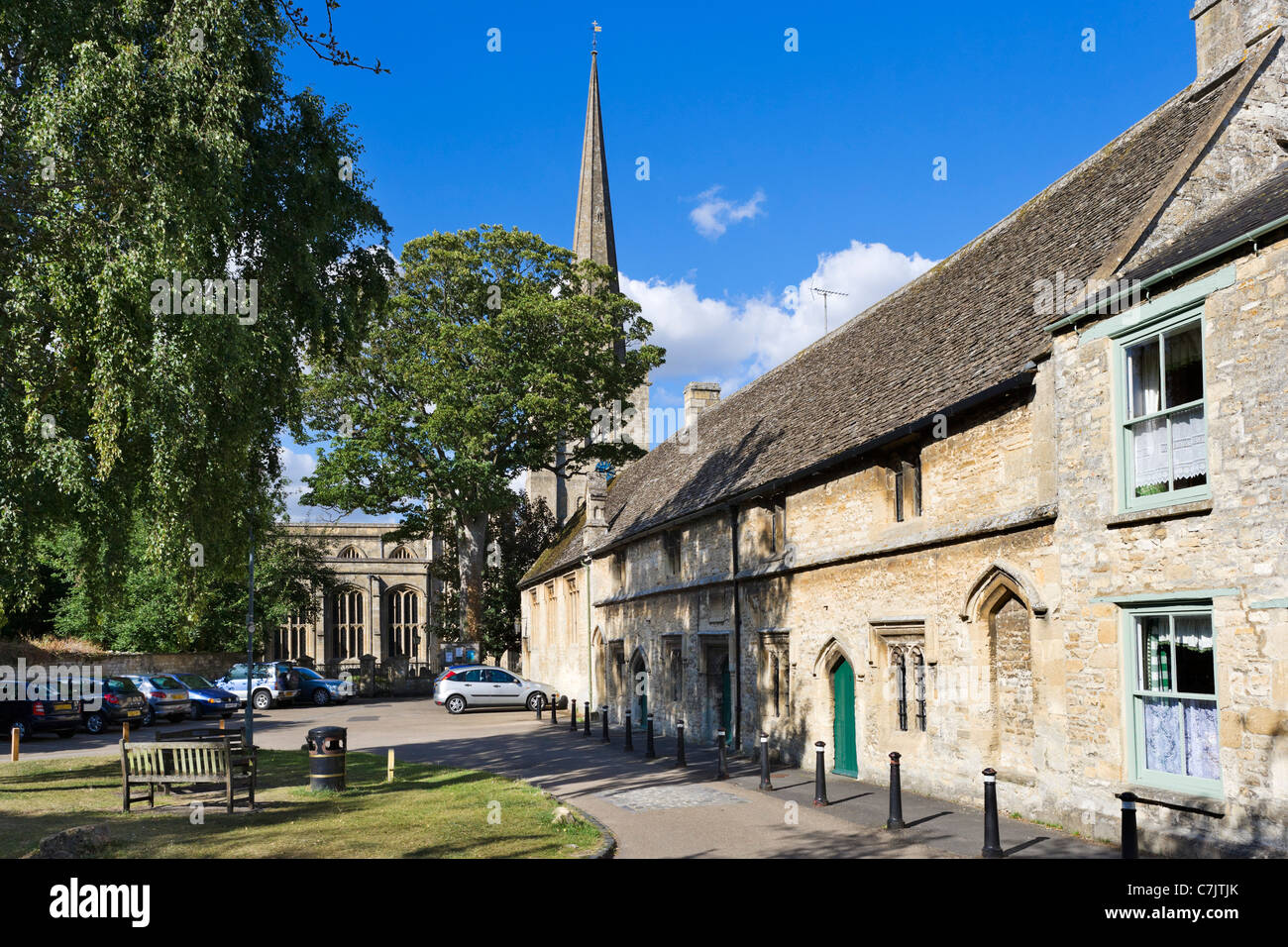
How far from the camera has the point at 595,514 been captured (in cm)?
3591

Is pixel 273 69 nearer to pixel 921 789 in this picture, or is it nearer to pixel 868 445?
pixel 868 445

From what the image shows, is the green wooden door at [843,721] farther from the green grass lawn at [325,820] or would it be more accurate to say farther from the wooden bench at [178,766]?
the wooden bench at [178,766]

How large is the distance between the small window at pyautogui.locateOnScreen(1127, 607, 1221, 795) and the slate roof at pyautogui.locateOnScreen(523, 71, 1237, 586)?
3647 mm

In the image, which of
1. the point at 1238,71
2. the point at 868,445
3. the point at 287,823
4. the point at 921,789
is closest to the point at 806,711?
the point at 921,789

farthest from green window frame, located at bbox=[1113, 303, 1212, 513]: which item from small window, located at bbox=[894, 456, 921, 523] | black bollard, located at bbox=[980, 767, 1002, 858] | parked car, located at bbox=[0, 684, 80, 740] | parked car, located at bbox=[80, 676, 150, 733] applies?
parked car, located at bbox=[80, 676, 150, 733]

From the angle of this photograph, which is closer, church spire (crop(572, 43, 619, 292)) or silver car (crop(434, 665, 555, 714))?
silver car (crop(434, 665, 555, 714))

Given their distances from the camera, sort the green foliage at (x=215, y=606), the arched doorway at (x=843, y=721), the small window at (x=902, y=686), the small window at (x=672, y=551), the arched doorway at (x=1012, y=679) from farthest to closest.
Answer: the green foliage at (x=215, y=606), the small window at (x=672, y=551), the arched doorway at (x=843, y=721), the small window at (x=902, y=686), the arched doorway at (x=1012, y=679)

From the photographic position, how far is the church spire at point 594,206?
210 feet

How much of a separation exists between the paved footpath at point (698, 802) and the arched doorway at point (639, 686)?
47.3 inches

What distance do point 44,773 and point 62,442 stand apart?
30.1ft

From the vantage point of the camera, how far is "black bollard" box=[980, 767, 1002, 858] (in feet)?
33.8

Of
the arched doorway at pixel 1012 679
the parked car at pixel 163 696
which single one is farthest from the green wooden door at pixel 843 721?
the parked car at pixel 163 696

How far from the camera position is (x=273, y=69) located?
1414 cm

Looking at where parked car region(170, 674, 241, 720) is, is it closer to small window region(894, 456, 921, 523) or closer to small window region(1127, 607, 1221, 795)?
small window region(894, 456, 921, 523)
